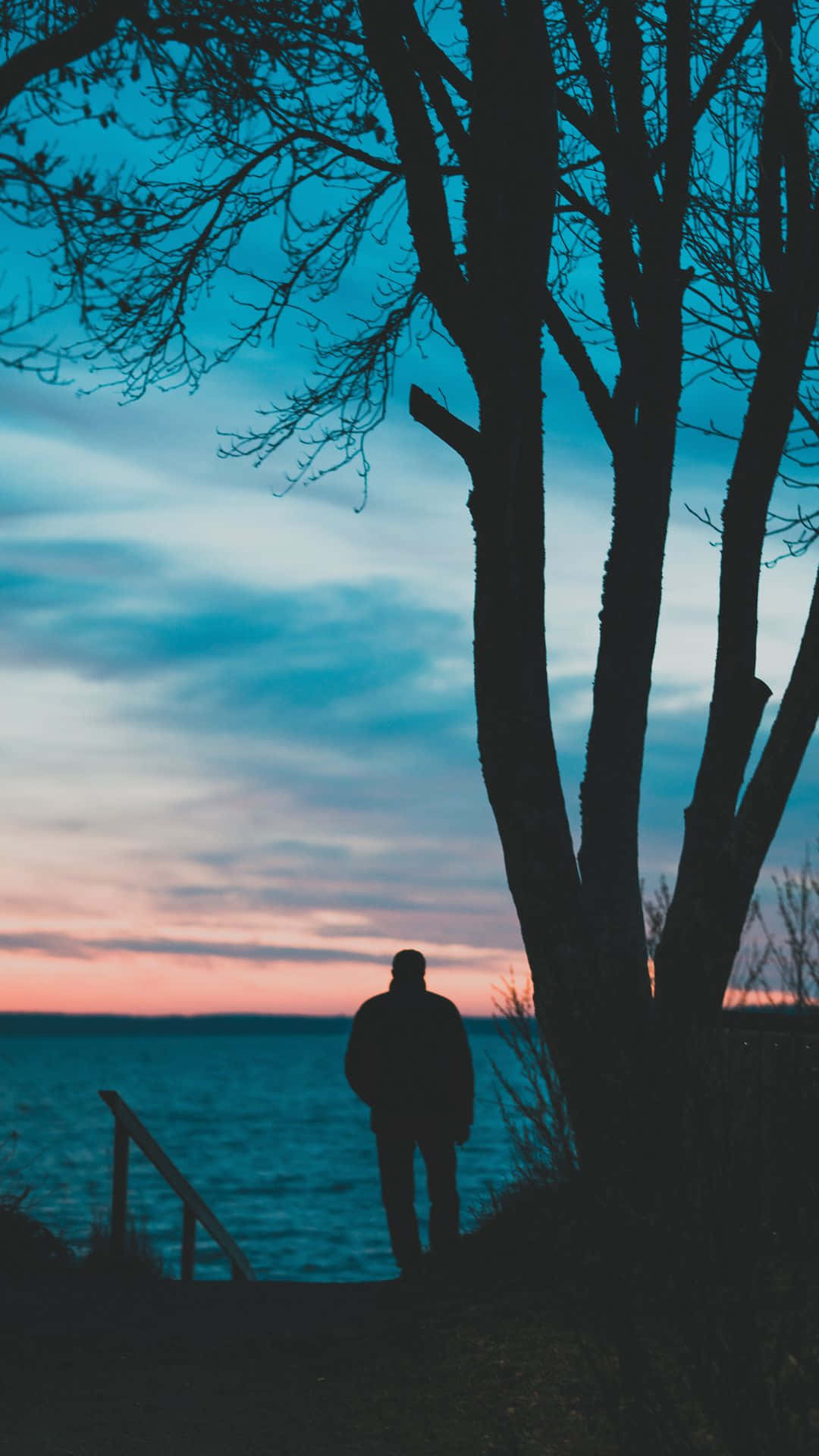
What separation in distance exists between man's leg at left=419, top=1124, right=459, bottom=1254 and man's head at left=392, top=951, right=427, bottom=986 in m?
0.81

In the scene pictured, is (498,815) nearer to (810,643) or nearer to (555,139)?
(810,643)

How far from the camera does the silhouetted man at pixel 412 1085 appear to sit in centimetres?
846

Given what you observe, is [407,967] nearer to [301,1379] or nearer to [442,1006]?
[442,1006]

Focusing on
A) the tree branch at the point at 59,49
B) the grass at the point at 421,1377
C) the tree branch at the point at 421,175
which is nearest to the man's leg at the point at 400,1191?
the grass at the point at 421,1377

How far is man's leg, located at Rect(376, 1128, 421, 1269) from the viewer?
842 cm

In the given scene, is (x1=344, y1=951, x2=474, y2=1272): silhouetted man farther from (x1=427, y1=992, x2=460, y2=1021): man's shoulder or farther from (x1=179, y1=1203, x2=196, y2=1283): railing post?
(x1=179, y1=1203, x2=196, y2=1283): railing post

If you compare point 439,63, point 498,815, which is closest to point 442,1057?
point 498,815

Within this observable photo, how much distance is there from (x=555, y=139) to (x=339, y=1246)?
29.2 m

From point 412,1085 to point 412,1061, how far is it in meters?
0.14

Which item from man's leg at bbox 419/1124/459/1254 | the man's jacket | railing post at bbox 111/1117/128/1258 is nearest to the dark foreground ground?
man's leg at bbox 419/1124/459/1254

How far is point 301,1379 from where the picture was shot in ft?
21.2

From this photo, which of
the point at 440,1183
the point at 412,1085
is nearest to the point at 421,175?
the point at 412,1085

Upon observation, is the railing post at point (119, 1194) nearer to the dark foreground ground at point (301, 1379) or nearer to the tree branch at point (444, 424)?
the dark foreground ground at point (301, 1379)

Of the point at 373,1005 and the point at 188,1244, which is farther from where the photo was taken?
the point at 188,1244
